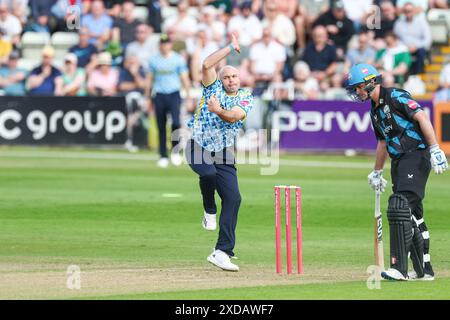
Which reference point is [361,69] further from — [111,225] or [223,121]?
[111,225]

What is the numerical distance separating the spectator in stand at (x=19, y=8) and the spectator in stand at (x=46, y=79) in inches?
94.8

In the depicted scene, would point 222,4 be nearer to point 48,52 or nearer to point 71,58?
point 71,58

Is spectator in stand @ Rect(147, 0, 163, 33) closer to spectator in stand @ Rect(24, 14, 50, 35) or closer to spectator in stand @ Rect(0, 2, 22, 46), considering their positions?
spectator in stand @ Rect(24, 14, 50, 35)

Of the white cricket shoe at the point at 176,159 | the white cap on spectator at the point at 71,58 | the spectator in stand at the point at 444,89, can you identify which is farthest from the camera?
the white cap on spectator at the point at 71,58

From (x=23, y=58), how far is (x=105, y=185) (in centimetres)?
1036

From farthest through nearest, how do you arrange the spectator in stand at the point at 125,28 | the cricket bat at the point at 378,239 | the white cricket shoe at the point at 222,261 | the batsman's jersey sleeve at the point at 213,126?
the spectator in stand at the point at 125,28
the batsman's jersey sleeve at the point at 213,126
the white cricket shoe at the point at 222,261
the cricket bat at the point at 378,239

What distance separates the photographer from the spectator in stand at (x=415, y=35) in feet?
92.7

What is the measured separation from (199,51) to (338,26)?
11.8 ft

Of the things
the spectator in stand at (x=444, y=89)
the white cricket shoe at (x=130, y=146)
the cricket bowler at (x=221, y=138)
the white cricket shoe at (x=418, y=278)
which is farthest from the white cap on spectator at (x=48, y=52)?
the white cricket shoe at (x=418, y=278)

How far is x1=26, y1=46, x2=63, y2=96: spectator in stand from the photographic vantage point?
91.4 ft

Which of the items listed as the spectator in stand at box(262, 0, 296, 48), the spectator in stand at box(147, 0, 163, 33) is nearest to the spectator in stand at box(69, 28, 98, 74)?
the spectator in stand at box(147, 0, 163, 33)

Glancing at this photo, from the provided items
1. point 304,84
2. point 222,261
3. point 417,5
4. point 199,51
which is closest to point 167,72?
point 199,51

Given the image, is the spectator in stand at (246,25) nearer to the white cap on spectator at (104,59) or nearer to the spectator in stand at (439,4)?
the white cap on spectator at (104,59)
